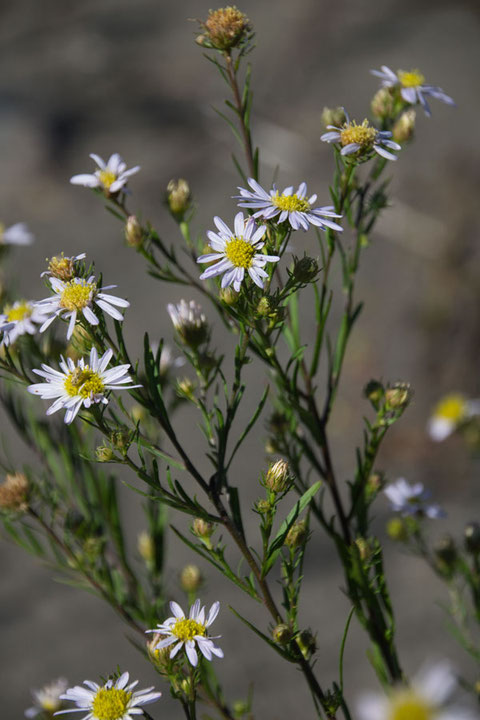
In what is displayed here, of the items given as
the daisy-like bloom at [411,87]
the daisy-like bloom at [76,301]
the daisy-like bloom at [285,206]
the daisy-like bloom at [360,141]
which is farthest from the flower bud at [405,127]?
the daisy-like bloom at [76,301]

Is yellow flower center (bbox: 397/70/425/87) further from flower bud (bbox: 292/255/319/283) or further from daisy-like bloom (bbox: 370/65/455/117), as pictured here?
flower bud (bbox: 292/255/319/283)

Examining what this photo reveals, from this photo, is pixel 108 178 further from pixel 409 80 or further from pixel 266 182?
pixel 266 182

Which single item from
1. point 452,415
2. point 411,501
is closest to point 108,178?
point 411,501

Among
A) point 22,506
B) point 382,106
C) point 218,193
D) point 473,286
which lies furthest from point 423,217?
point 22,506

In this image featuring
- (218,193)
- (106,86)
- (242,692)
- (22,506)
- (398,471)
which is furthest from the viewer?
(106,86)

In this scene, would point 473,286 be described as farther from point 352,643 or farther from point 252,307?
point 252,307

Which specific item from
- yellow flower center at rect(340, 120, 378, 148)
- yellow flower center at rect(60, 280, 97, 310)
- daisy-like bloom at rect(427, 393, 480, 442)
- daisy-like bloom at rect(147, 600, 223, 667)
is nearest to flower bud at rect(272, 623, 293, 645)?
daisy-like bloom at rect(147, 600, 223, 667)

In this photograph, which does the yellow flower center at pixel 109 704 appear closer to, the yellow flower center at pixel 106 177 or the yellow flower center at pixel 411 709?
the yellow flower center at pixel 411 709
